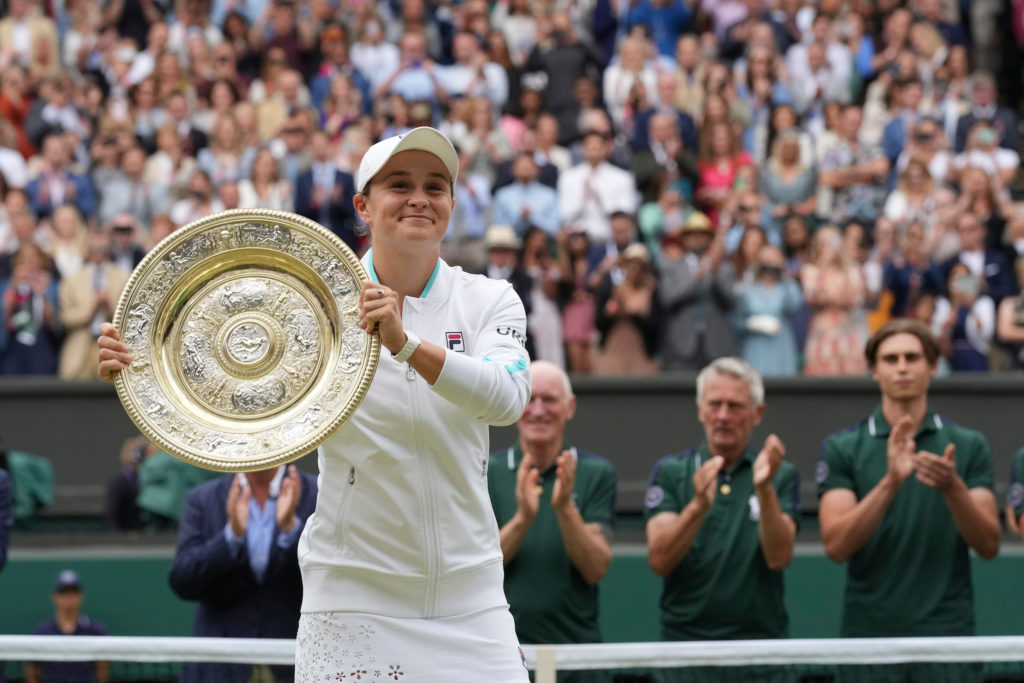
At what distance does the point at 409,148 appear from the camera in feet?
12.9

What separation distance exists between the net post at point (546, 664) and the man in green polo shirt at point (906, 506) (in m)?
1.71

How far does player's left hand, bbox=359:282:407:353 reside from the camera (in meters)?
3.65

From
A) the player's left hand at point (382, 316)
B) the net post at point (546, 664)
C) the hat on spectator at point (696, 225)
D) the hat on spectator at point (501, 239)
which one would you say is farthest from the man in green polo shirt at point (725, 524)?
the hat on spectator at point (696, 225)

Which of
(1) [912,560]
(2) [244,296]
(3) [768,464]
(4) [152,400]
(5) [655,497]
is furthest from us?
(5) [655,497]

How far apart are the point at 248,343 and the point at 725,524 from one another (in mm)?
3084

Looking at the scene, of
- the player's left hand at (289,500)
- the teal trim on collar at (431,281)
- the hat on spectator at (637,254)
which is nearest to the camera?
the teal trim on collar at (431,281)

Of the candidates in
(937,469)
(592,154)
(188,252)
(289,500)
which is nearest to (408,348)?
(188,252)

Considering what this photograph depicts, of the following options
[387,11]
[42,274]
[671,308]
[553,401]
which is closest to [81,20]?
[387,11]

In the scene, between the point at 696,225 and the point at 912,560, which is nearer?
the point at 912,560

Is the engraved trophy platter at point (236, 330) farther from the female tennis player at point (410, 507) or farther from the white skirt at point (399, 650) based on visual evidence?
the white skirt at point (399, 650)

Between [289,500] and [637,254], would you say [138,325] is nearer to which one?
[289,500]

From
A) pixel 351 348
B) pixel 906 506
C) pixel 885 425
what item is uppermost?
pixel 885 425

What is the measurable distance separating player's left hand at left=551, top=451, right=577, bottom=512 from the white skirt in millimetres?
2024

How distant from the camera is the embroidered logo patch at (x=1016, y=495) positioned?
6.50 metres
